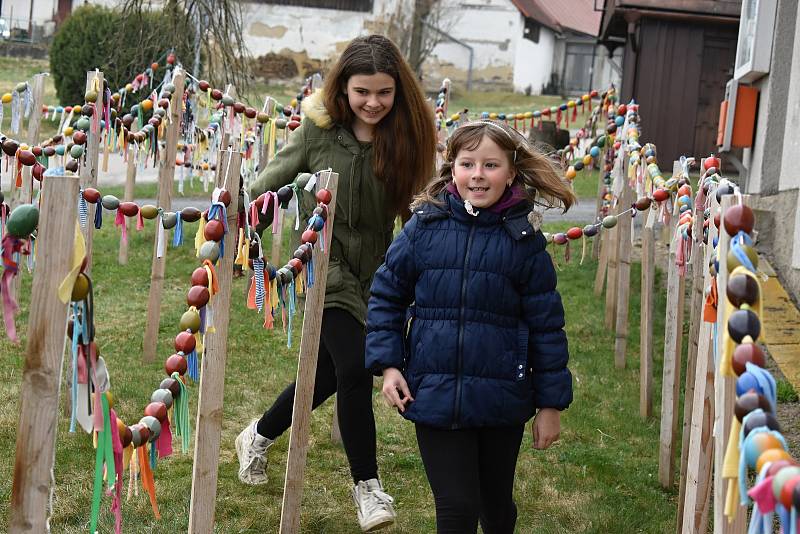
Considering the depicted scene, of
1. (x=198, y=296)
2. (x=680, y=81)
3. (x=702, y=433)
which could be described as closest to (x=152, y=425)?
(x=198, y=296)

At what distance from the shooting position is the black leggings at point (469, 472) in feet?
10.8

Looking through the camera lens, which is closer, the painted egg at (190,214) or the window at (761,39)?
the painted egg at (190,214)

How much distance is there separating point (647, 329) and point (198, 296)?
12.6ft

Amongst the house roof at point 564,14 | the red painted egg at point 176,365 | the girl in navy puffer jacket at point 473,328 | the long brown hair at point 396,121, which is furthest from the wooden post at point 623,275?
the house roof at point 564,14

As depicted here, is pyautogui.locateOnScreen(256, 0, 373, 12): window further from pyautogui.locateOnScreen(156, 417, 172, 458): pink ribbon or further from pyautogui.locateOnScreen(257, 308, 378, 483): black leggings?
pyautogui.locateOnScreen(156, 417, 172, 458): pink ribbon

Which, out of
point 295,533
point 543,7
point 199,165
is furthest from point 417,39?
point 295,533

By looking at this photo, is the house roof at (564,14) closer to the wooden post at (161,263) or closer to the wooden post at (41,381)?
the wooden post at (161,263)

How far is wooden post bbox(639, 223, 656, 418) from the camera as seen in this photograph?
6.20 metres

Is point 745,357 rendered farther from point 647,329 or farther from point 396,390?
point 647,329

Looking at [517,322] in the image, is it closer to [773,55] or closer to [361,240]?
[361,240]

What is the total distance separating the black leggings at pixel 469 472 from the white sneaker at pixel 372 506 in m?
0.84

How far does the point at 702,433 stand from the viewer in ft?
10.7

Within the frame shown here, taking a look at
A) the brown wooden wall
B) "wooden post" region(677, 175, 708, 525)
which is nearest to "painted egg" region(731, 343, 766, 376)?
"wooden post" region(677, 175, 708, 525)

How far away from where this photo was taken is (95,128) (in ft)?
20.6
